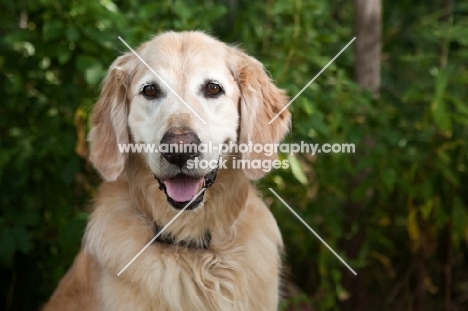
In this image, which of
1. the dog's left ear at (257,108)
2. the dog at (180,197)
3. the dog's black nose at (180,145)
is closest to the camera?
the dog's black nose at (180,145)

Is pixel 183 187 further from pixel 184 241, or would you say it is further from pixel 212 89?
pixel 212 89

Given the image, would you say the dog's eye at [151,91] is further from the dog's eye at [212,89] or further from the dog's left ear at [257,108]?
the dog's left ear at [257,108]

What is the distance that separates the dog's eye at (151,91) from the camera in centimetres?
343

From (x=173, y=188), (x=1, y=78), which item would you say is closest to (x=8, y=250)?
(x=1, y=78)

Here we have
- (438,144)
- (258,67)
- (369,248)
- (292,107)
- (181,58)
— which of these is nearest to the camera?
(181,58)

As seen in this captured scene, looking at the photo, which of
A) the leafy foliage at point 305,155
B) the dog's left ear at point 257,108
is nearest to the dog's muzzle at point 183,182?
the dog's left ear at point 257,108

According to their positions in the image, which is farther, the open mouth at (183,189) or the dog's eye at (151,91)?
the dog's eye at (151,91)

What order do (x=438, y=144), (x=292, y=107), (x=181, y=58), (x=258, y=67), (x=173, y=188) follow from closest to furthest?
1. (x=173, y=188)
2. (x=181, y=58)
3. (x=258, y=67)
4. (x=292, y=107)
5. (x=438, y=144)

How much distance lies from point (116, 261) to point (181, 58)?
0.99 metres

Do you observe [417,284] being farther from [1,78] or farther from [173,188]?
[1,78]

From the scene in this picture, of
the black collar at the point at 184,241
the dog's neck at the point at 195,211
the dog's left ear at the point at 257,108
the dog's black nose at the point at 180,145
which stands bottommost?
the black collar at the point at 184,241

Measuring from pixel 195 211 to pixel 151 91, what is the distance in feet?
1.96

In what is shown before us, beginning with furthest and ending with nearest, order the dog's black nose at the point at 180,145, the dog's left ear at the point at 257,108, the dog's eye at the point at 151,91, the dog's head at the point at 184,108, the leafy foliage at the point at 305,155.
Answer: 1. the leafy foliage at the point at 305,155
2. the dog's left ear at the point at 257,108
3. the dog's eye at the point at 151,91
4. the dog's head at the point at 184,108
5. the dog's black nose at the point at 180,145

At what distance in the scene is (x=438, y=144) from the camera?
178 inches
